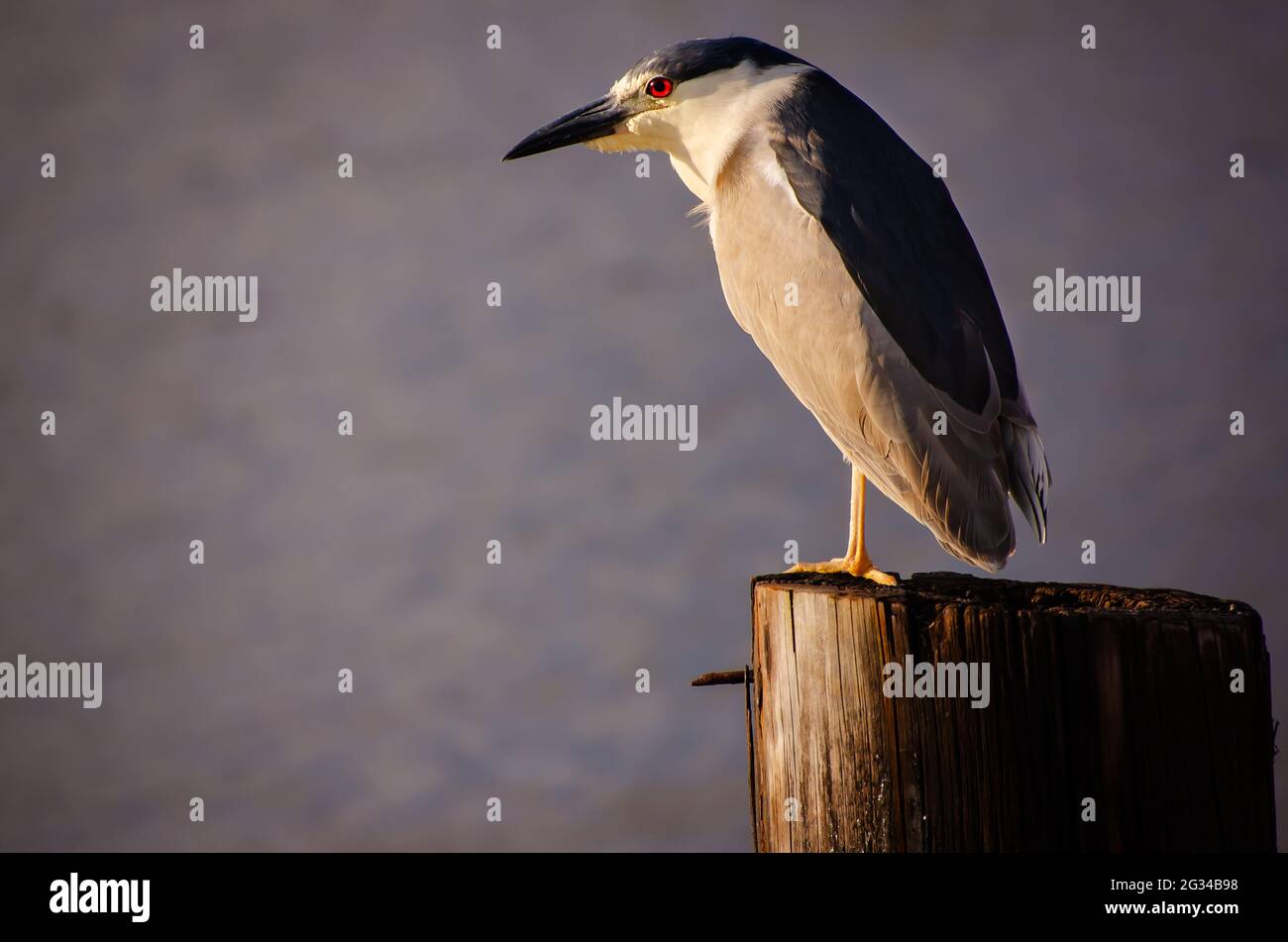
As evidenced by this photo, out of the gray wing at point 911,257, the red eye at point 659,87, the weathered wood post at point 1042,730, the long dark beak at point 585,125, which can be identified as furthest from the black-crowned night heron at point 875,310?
the weathered wood post at point 1042,730

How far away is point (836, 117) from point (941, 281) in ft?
1.54

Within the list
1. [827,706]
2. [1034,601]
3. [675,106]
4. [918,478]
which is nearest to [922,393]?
[918,478]

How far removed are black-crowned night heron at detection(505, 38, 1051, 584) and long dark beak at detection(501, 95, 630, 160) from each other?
1.10 ft

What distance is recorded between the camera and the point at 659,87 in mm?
2725

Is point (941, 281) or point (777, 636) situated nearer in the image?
point (777, 636)

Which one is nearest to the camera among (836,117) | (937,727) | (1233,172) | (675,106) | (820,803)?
(937,727)

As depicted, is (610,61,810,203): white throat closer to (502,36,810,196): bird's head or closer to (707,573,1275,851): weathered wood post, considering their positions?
(502,36,810,196): bird's head

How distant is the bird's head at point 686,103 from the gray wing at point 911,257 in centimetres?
17

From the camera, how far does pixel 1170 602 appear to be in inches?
67.4

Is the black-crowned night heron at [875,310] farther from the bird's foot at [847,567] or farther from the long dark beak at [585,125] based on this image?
the long dark beak at [585,125]

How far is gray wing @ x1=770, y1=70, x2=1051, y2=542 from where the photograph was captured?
2254 mm

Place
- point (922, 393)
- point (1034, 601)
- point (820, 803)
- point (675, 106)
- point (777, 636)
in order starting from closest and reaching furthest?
1. point (820, 803)
2. point (777, 636)
3. point (1034, 601)
4. point (922, 393)
5. point (675, 106)

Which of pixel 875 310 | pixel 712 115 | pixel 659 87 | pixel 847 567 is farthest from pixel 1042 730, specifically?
pixel 659 87
